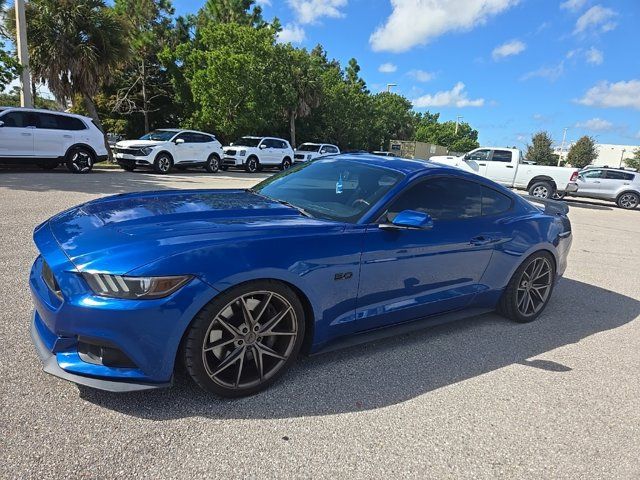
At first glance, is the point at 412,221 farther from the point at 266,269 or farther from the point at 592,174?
the point at 592,174

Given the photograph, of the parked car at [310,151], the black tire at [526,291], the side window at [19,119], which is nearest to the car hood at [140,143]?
the side window at [19,119]

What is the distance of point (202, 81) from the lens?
23.7m

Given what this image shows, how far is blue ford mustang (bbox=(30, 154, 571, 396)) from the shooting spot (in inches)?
90.6

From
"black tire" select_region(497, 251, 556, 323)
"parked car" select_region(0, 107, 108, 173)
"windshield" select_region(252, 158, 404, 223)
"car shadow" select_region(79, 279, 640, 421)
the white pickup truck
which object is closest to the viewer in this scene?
"car shadow" select_region(79, 279, 640, 421)

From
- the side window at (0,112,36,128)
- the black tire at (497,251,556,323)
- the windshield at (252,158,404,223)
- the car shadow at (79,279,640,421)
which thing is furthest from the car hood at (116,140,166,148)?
the black tire at (497,251,556,323)

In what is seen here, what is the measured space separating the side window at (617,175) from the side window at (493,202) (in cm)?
1812

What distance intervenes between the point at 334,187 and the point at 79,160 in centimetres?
1265

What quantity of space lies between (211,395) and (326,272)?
1.01 metres

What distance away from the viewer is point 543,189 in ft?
57.4

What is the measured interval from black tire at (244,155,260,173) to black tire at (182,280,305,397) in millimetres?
19643

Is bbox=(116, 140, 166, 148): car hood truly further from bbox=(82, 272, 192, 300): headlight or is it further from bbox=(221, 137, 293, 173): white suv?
bbox=(82, 272, 192, 300): headlight

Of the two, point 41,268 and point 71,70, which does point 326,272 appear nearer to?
point 41,268

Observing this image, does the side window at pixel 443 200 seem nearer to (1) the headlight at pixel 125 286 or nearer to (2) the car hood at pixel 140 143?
(1) the headlight at pixel 125 286

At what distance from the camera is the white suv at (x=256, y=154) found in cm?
2141
